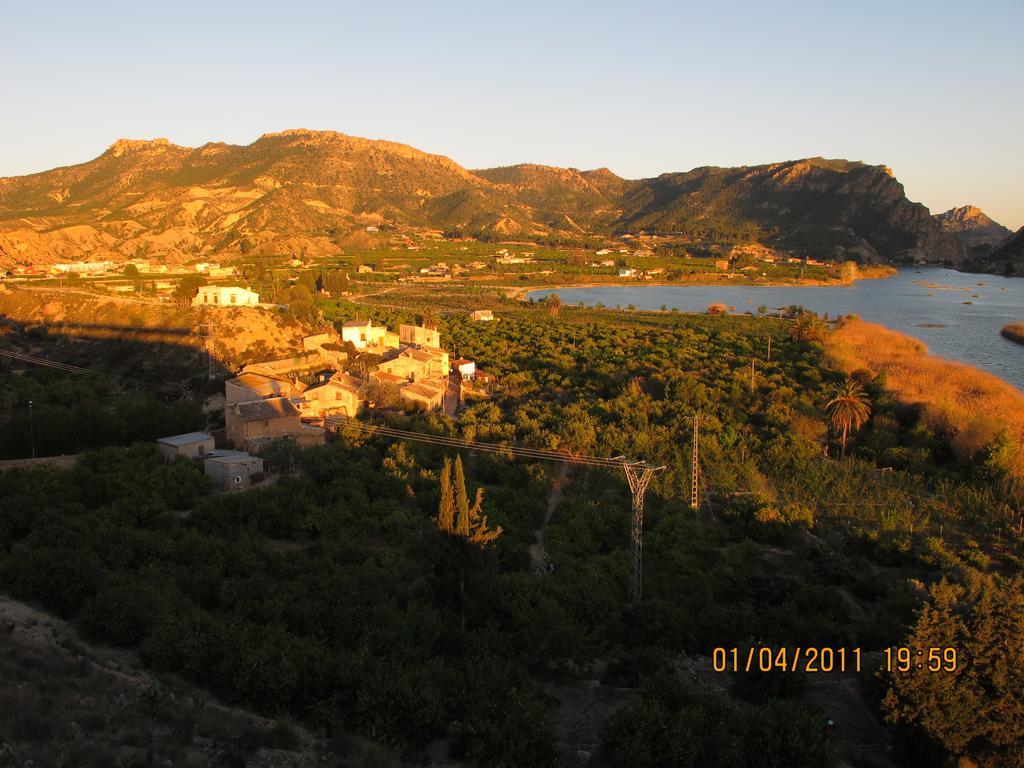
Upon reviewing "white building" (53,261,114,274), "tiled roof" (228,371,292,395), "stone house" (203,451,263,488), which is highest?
"white building" (53,261,114,274)

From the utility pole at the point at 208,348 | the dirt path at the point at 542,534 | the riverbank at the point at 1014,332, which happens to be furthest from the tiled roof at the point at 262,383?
the riverbank at the point at 1014,332

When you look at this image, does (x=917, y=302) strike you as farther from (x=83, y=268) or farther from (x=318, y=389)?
(x=83, y=268)

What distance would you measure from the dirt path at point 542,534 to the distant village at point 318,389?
7.49 meters

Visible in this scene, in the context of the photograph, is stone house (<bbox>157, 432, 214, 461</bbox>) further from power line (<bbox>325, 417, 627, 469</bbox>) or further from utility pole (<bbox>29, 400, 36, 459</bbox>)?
utility pole (<bbox>29, 400, 36, 459</bbox>)

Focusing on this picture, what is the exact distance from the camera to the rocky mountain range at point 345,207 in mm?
89938

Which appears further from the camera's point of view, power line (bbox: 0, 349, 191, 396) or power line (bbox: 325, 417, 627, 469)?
power line (bbox: 0, 349, 191, 396)

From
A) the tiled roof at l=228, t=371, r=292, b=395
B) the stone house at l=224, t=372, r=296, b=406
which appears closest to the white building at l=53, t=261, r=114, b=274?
the tiled roof at l=228, t=371, r=292, b=395

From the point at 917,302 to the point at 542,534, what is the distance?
71.5 m

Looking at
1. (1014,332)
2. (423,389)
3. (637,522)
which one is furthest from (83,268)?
(1014,332)

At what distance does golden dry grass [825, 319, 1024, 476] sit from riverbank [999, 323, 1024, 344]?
43.8 ft

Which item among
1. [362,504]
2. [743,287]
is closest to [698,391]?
[362,504]

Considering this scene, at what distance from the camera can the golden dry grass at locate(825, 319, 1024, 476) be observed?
72.3 feet

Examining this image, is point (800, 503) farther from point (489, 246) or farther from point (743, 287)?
point (489, 246)

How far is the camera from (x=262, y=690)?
27.6 feet
